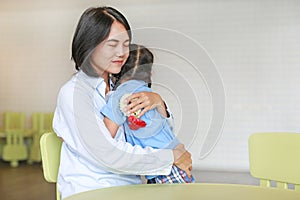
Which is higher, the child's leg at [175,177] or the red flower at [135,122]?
the red flower at [135,122]

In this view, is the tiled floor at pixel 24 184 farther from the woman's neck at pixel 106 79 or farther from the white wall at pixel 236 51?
the woman's neck at pixel 106 79

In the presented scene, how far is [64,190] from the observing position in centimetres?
164

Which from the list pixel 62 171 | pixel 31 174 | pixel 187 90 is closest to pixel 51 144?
pixel 62 171

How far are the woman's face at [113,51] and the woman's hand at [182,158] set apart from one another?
1.21 feet

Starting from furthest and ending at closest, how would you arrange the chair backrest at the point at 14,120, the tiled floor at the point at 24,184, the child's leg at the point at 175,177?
the chair backrest at the point at 14,120
the tiled floor at the point at 24,184
the child's leg at the point at 175,177

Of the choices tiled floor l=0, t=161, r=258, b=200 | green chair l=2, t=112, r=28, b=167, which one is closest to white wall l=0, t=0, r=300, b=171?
tiled floor l=0, t=161, r=258, b=200

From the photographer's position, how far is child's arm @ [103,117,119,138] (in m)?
1.53

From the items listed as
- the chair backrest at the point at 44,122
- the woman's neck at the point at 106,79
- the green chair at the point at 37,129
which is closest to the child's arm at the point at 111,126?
the woman's neck at the point at 106,79

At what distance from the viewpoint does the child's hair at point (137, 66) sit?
5.61 feet

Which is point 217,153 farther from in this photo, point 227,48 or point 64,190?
point 64,190

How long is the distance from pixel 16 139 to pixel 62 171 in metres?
6.20

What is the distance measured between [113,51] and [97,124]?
0.28m

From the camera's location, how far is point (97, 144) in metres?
1.46

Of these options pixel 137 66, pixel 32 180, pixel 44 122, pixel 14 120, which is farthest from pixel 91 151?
pixel 14 120
